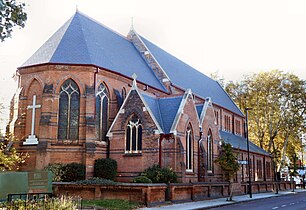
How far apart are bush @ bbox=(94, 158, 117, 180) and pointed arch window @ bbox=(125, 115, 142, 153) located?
5.38 ft

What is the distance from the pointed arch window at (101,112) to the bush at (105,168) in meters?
2.43

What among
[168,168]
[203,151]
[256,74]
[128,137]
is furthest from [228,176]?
[256,74]

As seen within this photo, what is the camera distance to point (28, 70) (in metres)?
30.5

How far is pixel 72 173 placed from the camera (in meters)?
26.9

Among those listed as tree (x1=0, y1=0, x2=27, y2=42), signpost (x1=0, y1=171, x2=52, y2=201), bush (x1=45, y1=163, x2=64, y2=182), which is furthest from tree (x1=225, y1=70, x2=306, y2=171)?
tree (x1=0, y1=0, x2=27, y2=42)

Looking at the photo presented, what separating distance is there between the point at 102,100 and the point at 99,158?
4.88 m

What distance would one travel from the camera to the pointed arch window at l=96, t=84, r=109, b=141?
1185 inches

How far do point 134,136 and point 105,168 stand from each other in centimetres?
327

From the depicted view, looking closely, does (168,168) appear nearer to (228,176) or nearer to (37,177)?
(228,176)

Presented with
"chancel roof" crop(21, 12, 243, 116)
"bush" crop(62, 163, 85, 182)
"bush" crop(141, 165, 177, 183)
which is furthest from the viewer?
"chancel roof" crop(21, 12, 243, 116)

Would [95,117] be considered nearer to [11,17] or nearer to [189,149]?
[189,149]

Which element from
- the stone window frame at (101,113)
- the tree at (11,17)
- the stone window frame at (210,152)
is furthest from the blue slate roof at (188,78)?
the tree at (11,17)

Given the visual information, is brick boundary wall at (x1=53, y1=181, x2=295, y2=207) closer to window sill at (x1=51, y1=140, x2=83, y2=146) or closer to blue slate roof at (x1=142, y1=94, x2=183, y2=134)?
blue slate roof at (x1=142, y1=94, x2=183, y2=134)

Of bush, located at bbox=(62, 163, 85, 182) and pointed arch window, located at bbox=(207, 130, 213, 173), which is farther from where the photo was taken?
pointed arch window, located at bbox=(207, 130, 213, 173)
